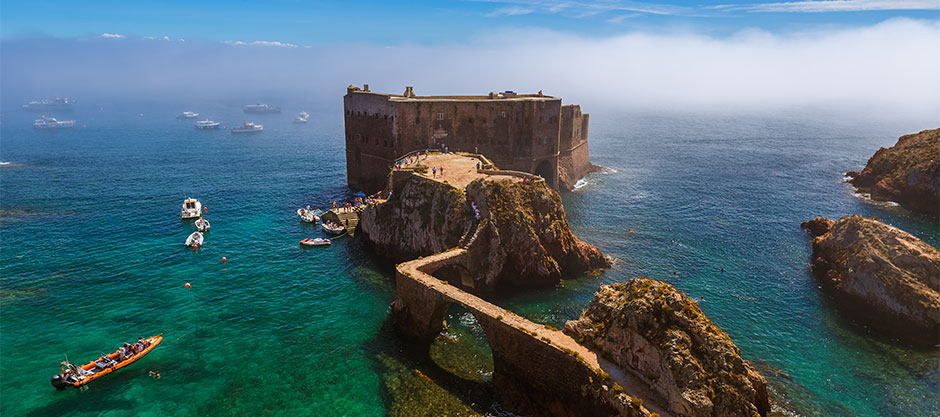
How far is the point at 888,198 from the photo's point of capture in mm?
89000

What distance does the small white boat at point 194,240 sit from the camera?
205 feet

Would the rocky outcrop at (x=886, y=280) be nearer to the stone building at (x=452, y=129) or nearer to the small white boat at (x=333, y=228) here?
the stone building at (x=452, y=129)

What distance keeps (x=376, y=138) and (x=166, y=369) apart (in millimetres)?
50594

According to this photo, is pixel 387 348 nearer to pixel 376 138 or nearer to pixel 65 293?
pixel 65 293

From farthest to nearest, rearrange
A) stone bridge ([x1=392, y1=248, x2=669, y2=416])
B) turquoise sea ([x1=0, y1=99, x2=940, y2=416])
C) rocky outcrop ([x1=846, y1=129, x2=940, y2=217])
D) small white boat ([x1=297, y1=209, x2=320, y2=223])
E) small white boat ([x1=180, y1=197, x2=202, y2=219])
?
rocky outcrop ([x1=846, y1=129, x2=940, y2=217]) < small white boat ([x1=180, y1=197, x2=202, y2=219]) < small white boat ([x1=297, y1=209, x2=320, y2=223]) < turquoise sea ([x1=0, y1=99, x2=940, y2=416]) < stone bridge ([x1=392, y1=248, x2=669, y2=416])

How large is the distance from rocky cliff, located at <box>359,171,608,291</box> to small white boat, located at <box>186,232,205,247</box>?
24274 millimetres

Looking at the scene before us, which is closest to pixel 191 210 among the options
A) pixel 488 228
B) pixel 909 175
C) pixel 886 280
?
pixel 488 228

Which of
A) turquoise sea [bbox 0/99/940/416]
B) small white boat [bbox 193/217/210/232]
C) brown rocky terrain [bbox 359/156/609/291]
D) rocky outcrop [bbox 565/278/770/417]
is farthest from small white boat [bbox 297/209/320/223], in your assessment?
rocky outcrop [bbox 565/278/770/417]

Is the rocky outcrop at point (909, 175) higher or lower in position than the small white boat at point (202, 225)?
higher

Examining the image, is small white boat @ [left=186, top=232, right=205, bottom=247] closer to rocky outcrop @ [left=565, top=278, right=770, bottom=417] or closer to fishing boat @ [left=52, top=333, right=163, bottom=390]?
fishing boat @ [left=52, top=333, right=163, bottom=390]

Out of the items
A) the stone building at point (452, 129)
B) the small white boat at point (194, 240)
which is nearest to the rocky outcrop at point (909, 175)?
the stone building at point (452, 129)

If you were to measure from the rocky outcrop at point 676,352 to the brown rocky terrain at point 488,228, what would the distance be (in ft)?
61.9

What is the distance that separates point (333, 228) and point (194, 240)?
678 inches

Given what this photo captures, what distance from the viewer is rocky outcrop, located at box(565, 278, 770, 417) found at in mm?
26875
